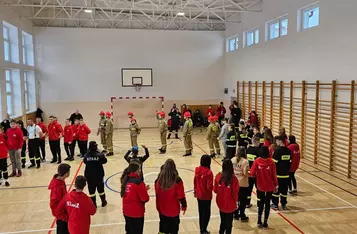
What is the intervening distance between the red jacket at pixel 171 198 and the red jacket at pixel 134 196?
0.84 ft

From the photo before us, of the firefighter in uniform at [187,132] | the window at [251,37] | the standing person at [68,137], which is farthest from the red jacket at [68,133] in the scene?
the window at [251,37]

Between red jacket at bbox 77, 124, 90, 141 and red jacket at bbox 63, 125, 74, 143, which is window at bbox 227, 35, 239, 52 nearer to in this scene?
red jacket at bbox 77, 124, 90, 141

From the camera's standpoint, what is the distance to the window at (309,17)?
39.2 feet

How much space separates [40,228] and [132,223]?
9.08ft

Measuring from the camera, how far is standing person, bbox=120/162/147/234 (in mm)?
4832

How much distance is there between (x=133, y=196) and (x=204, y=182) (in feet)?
4.47

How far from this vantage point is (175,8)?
16094 mm

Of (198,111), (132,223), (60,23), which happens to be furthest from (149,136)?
(132,223)

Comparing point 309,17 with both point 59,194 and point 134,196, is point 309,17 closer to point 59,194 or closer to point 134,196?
point 134,196

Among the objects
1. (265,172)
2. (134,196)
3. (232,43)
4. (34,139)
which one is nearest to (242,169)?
(265,172)

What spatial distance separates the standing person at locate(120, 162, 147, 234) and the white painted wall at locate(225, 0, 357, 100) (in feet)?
26.1

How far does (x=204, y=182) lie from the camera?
221 inches

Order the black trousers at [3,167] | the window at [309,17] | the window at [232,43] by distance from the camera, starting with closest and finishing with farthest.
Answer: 1. the black trousers at [3,167]
2. the window at [309,17]
3. the window at [232,43]

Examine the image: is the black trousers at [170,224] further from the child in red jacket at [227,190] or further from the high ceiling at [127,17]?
the high ceiling at [127,17]
